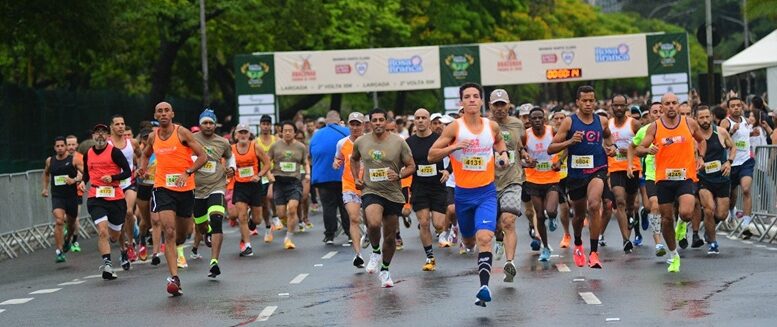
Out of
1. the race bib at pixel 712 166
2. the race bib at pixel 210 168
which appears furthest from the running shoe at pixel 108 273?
the race bib at pixel 712 166

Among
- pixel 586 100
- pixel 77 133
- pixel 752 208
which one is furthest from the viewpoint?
pixel 77 133

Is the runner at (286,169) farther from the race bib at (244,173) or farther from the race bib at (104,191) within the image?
the race bib at (104,191)

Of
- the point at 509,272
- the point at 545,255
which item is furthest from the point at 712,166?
the point at 509,272

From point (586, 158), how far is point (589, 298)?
303cm

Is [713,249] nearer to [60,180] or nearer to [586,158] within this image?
[586,158]

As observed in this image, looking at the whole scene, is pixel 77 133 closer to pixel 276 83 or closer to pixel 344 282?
pixel 276 83

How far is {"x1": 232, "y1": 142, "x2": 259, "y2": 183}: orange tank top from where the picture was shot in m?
23.4

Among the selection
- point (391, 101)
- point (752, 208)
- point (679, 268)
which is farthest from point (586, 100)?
point (391, 101)

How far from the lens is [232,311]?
1458 cm

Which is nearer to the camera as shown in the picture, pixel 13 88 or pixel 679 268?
pixel 679 268

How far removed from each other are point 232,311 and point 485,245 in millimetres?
2309

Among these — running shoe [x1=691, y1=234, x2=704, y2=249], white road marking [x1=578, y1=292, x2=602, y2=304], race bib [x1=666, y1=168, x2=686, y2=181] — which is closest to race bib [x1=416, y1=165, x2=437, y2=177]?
running shoe [x1=691, y1=234, x2=704, y2=249]

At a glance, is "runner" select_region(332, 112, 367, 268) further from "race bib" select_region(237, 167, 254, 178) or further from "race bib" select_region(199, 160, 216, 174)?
"race bib" select_region(237, 167, 254, 178)

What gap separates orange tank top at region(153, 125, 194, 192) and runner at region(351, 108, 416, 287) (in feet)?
5.86
